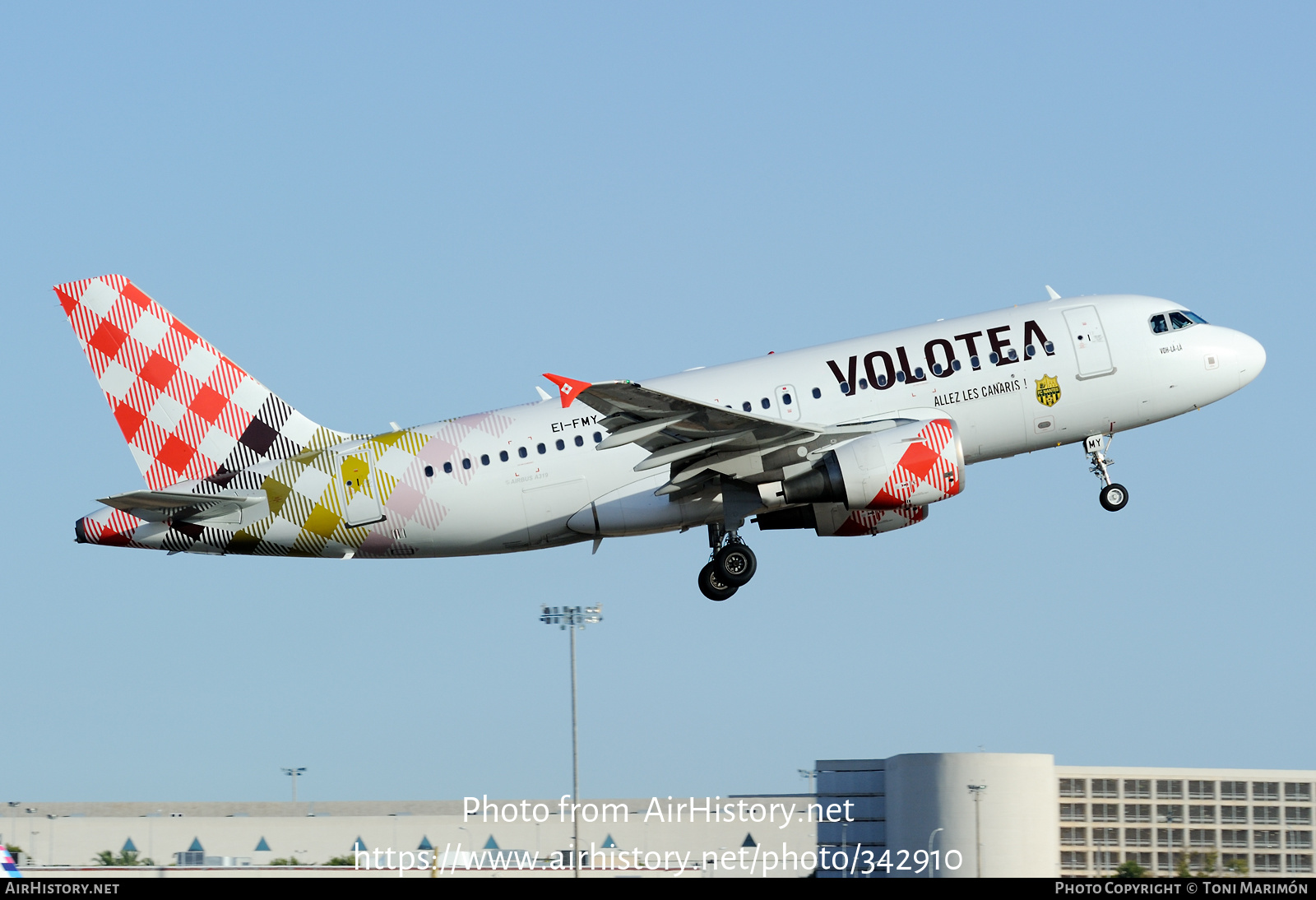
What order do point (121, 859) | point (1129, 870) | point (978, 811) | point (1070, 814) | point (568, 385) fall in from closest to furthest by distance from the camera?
point (568, 385)
point (978, 811)
point (121, 859)
point (1129, 870)
point (1070, 814)

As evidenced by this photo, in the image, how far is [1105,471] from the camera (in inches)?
1515

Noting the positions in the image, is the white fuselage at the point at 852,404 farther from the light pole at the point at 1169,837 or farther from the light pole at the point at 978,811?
the light pole at the point at 1169,837

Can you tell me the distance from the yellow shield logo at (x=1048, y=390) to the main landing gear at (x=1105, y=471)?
1.84m

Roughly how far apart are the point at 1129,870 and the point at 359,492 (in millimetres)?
38674

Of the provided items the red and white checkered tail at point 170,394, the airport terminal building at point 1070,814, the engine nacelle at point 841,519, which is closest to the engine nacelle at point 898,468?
the engine nacelle at point 841,519

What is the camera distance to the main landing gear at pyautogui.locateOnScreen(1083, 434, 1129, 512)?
38.1 metres

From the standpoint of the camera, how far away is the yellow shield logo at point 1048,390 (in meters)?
36.7

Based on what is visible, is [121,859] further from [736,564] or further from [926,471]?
[926,471]

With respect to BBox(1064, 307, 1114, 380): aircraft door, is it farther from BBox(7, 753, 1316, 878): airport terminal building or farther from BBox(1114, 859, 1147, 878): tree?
BBox(1114, 859, 1147, 878): tree

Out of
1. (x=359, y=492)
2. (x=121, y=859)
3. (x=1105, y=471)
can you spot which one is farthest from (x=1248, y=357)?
(x=121, y=859)

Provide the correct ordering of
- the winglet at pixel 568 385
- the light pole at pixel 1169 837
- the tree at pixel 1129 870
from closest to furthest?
1. the winglet at pixel 568 385
2. the tree at pixel 1129 870
3. the light pole at pixel 1169 837

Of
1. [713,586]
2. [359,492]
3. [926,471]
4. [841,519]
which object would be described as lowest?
[713,586]

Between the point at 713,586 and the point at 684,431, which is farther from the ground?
the point at 684,431

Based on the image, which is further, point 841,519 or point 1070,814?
point 1070,814
